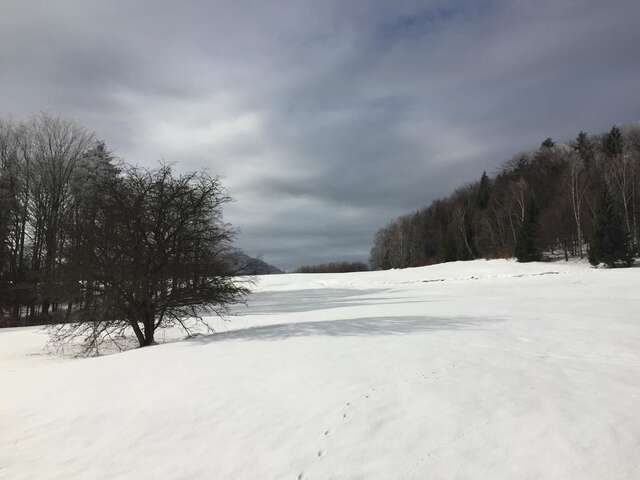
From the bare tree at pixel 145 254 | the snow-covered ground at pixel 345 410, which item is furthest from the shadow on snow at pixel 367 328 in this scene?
the bare tree at pixel 145 254

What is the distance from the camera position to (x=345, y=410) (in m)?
4.66

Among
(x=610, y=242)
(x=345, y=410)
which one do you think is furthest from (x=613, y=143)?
(x=345, y=410)

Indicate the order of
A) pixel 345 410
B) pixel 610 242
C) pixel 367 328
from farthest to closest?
pixel 610 242 → pixel 367 328 → pixel 345 410

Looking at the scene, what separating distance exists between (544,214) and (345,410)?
53.3 meters

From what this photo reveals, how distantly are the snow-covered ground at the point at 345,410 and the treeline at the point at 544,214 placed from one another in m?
32.8

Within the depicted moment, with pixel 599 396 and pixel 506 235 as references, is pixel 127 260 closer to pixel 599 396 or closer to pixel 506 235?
pixel 599 396

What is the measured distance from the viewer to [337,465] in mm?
3662

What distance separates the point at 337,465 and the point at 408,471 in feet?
2.14

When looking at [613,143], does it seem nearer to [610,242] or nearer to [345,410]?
[610,242]

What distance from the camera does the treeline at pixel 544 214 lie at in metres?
37.3

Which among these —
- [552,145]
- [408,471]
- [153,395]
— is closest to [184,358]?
[153,395]

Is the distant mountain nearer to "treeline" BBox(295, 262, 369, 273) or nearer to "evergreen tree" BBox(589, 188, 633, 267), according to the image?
"evergreen tree" BBox(589, 188, 633, 267)

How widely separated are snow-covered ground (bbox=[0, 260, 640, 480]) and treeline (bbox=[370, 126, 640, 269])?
32.8 metres

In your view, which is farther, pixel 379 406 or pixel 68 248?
pixel 68 248
